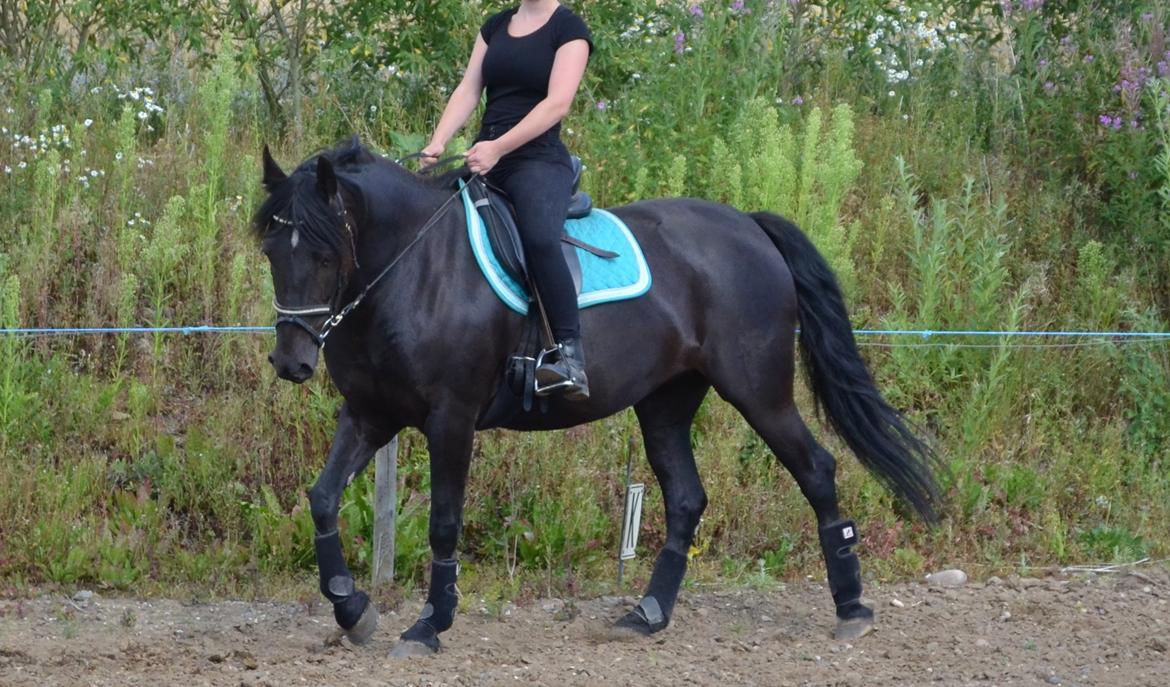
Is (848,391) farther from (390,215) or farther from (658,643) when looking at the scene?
(390,215)

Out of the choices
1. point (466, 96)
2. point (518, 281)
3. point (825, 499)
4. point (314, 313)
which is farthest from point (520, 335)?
point (825, 499)

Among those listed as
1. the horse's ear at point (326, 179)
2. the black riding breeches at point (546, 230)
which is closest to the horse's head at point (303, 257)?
the horse's ear at point (326, 179)

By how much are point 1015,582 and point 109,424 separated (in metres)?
5.06

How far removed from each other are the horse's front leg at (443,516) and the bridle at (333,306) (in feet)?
1.93

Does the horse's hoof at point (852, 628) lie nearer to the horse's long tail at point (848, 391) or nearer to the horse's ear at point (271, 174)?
the horse's long tail at point (848, 391)

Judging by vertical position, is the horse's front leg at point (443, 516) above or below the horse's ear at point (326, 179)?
below

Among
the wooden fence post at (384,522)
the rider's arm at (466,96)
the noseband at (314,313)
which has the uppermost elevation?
the rider's arm at (466,96)

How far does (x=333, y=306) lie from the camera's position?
581 centimetres

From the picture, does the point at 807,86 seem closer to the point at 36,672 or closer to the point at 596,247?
the point at 596,247

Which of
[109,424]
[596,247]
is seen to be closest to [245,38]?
[109,424]

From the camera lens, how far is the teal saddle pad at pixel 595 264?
6227 mm

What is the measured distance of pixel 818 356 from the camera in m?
7.23

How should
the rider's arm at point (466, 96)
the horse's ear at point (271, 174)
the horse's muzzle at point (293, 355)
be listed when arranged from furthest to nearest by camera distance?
the rider's arm at point (466, 96)
the horse's ear at point (271, 174)
the horse's muzzle at point (293, 355)

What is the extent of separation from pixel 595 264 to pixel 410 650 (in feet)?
6.04
